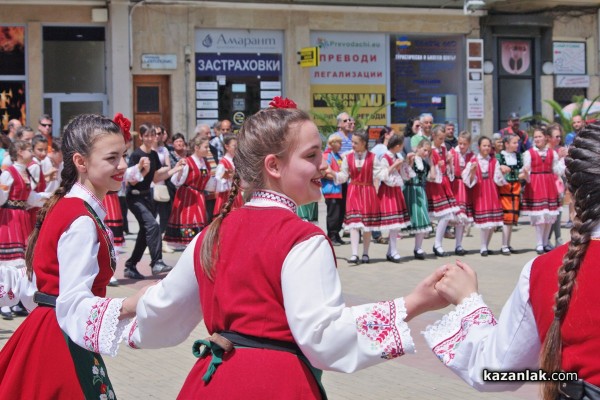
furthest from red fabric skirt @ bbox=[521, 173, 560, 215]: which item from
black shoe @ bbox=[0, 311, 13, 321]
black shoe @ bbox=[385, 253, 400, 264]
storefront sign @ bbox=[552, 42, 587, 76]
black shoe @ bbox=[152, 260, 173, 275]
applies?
storefront sign @ bbox=[552, 42, 587, 76]

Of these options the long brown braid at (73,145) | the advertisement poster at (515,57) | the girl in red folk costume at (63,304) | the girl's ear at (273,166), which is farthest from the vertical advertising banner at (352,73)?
the girl's ear at (273,166)

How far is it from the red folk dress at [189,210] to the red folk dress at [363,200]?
194 cm

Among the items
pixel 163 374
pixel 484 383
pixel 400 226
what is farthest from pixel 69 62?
pixel 484 383

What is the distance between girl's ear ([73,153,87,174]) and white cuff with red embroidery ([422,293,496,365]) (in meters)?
2.06

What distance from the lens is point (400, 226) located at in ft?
44.5

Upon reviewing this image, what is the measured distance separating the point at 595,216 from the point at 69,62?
1990 centimetres

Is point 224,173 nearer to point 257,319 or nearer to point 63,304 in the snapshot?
point 63,304

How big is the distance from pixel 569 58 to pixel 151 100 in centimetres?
1085

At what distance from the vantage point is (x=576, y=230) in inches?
107

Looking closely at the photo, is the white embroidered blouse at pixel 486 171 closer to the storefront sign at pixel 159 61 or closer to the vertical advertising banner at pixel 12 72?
the storefront sign at pixel 159 61

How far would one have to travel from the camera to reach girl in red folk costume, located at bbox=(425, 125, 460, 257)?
14234 mm

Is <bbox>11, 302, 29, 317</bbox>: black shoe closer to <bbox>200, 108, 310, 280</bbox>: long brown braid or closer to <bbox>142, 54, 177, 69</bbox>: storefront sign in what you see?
<bbox>200, 108, 310, 280</bbox>: long brown braid

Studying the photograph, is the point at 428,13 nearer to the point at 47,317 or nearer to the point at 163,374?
the point at 163,374

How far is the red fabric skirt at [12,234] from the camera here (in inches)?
389
